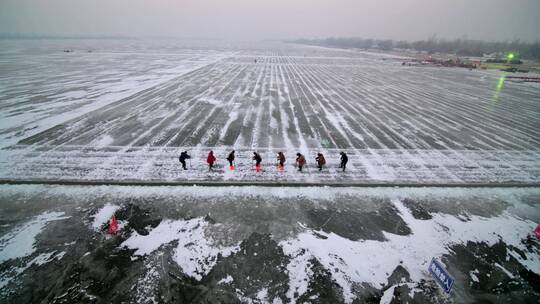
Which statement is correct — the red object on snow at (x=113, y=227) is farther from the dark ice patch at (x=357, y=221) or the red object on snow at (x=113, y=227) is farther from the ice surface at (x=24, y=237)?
the dark ice patch at (x=357, y=221)

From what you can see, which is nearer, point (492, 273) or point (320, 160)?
point (492, 273)

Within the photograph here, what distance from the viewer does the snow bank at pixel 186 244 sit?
667 cm

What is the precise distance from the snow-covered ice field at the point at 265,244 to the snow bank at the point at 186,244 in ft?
0.10

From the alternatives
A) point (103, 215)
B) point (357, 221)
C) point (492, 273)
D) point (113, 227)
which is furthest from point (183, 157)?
point (492, 273)

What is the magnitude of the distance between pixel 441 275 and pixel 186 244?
653 cm

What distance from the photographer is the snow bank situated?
667 centimetres

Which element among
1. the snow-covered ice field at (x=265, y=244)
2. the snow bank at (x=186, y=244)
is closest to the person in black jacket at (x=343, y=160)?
the snow-covered ice field at (x=265, y=244)

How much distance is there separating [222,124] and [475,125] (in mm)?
17911

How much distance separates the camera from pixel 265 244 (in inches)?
290

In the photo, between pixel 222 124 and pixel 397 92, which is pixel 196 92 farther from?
pixel 397 92

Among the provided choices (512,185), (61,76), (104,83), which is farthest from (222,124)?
(61,76)

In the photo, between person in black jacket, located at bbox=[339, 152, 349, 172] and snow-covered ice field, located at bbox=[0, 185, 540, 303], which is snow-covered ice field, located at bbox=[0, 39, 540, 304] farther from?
person in black jacket, located at bbox=[339, 152, 349, 172]

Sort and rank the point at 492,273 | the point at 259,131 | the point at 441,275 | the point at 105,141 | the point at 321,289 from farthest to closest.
Result: 1. the point at 259,131
2. the point at 105,141
3. the point at 492,273
4. the point at 321,289
5. the point at 441,275

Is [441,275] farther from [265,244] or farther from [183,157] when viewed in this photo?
[183,157]
